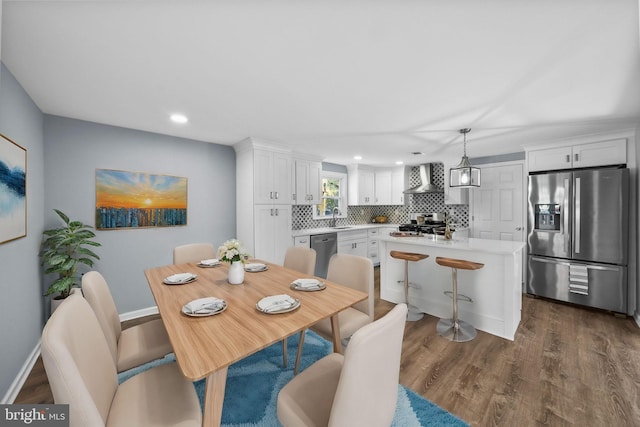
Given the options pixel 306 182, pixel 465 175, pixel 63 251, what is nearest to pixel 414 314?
pixel 465 175

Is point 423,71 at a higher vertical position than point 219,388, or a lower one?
higher

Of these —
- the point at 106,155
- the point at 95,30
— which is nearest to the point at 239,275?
the point at 95,30

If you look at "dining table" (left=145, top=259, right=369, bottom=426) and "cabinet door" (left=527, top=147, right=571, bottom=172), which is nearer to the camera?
"dining table" (left=145, top=259, right=369, bottom=426)

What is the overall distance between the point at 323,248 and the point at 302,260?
218 centimetres

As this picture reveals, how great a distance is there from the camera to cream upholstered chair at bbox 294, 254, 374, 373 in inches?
73.9

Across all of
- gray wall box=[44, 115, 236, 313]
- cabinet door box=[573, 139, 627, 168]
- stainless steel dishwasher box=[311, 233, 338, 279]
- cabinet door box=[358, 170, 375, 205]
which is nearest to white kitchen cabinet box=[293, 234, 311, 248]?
stainless steel dishwasher box=[311, 233, 338, 279]

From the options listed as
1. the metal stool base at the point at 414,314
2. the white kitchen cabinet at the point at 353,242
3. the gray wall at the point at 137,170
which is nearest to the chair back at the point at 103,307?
the gray wall at the point at 137,170

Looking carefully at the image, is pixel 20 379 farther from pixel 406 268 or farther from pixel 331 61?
pixel 406 268

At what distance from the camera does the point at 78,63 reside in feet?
5.82

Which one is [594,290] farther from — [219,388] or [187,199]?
[187,199]

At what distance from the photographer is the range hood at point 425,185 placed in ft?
17.5

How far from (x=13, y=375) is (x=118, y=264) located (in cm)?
135

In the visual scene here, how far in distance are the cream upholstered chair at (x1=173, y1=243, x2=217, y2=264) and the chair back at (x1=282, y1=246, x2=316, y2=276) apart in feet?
3.27

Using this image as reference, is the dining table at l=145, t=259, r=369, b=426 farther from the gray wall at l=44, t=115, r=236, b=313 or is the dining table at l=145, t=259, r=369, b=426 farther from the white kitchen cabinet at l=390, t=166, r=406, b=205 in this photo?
the white kitchen cabinet at l=390, t=166, r=406, b=205
